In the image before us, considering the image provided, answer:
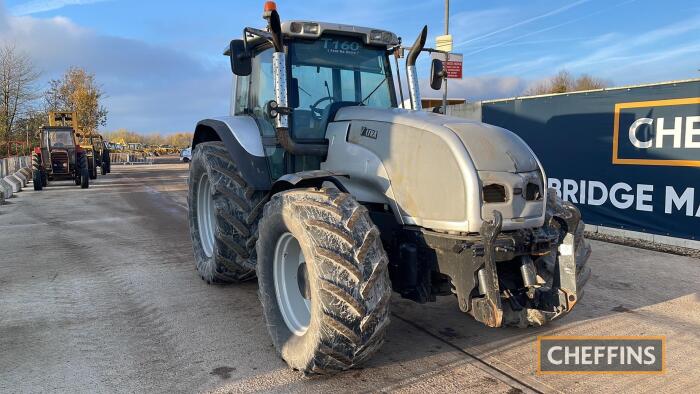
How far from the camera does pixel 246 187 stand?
486 cm

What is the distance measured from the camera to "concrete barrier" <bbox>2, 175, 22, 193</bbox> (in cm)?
1700

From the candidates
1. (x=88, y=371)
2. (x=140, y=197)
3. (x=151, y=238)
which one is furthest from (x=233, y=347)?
(x=140, y=197)

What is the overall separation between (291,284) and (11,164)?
69.1 ft

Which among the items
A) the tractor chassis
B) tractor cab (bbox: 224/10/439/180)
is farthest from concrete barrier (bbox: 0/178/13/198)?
the tractor chassis

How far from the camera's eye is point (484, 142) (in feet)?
10.7

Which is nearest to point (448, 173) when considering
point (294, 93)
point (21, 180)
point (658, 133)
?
point (294, 93)

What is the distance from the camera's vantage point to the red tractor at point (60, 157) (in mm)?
18266

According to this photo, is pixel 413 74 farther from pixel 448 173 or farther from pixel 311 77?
pixel 448 173

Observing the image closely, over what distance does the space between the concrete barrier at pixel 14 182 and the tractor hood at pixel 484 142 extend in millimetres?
17452

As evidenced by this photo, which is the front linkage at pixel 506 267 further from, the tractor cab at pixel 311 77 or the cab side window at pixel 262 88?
the cab side window at pixel 262 88

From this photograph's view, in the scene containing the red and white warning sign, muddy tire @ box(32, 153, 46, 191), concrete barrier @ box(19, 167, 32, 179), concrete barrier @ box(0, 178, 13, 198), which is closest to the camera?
the red and white warning sign

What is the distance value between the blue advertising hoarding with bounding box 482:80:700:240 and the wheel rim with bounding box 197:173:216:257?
20.9ft

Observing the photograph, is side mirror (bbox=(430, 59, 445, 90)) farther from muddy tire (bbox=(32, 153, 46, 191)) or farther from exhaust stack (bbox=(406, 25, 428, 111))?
muddy tire (bbox=(32, 153, 46, 191))

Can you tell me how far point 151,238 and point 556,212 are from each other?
673 cm
